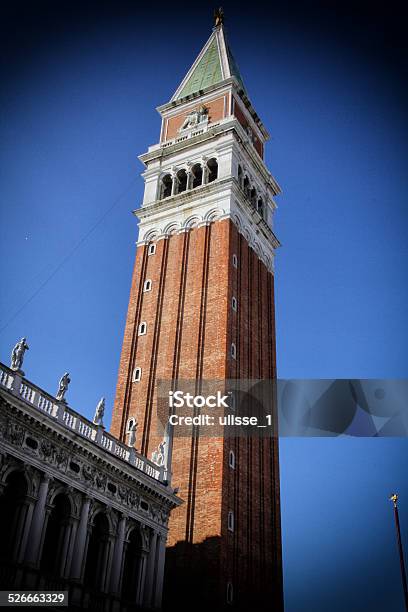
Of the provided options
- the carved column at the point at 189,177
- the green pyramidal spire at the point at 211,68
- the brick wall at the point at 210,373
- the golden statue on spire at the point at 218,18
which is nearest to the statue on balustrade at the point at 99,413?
the brick wall at the point at 210,373

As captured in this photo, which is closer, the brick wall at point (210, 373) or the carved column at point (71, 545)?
the carved column at point (71, 545)

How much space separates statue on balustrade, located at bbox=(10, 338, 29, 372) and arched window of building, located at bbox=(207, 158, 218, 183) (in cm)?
2830

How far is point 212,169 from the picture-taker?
4984 centimetres

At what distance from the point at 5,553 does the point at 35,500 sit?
191 centimetres

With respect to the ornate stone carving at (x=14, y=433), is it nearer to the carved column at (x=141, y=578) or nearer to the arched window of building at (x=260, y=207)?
the carved column at (x=141, y=578)

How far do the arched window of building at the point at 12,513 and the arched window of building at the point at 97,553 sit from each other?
3755mm

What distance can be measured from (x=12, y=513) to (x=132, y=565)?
740 cm

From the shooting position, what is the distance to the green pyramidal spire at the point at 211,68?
5612 centimetres

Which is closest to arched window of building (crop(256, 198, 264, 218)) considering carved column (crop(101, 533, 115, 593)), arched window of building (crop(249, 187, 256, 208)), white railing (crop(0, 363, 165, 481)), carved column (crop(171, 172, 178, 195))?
arched window of building (crop(249, 187, 256, 208))

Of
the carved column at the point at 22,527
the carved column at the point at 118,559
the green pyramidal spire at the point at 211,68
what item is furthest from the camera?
the green pyramidal spire at the point at 211,68

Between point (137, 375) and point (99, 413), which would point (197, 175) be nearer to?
point (137, 375)

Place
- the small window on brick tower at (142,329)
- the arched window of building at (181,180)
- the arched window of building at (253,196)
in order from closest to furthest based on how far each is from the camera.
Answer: the small window on brick tower at (142,329), the arched window of building at (181,180), the arched window of building at (253,196)

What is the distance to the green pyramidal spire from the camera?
56125 millimetres

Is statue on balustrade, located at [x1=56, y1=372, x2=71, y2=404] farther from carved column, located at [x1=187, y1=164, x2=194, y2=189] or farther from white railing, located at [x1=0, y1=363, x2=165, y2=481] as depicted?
carved column, located at [x1=187, y1=164, x2=194, y2=189]
